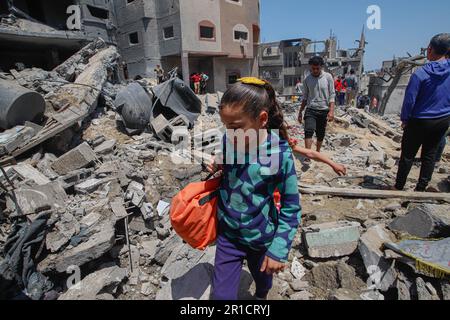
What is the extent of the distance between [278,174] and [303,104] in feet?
12.0

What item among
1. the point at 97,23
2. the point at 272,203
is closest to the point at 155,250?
the point at 272,203

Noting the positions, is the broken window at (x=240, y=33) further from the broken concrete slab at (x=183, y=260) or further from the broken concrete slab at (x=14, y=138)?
the broken concrete slab at (x=183, y=260)

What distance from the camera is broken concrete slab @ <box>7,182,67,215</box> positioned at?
309 centimetres

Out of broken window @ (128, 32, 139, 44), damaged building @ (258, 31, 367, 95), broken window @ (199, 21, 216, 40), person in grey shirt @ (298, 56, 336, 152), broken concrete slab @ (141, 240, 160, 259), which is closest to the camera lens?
broken concrete slab @ (141, 240, 160, 259)

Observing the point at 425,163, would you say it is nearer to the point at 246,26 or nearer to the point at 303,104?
the point at 303,104

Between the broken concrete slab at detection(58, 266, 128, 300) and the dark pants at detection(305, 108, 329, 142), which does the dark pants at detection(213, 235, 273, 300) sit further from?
the dark pants at detection(305, 108, 329, 142)

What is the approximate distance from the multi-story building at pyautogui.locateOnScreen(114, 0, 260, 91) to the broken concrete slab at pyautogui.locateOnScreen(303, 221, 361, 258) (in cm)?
1831

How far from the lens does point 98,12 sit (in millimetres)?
18484

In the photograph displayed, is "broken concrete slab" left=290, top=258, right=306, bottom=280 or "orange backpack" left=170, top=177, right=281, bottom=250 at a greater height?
"orange backpack" left=170, top=177, right=281, bottom=250

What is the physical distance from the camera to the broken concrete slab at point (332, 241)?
2361mm

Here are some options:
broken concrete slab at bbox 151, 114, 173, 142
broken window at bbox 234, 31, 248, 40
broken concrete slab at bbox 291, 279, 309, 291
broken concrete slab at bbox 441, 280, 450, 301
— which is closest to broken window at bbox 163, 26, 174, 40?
broken window at bbox 234, 31, 248, 40

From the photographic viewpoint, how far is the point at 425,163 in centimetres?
323

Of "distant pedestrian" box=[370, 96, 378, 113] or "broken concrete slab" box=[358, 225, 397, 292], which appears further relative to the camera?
"distant pedestrian" box=[370, 96, 378, 113]

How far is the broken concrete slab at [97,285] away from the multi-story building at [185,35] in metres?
18.1
